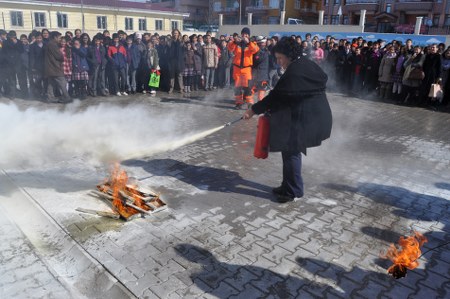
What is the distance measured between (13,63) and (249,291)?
10.7m

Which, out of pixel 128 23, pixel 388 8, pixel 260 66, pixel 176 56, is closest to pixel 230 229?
pixel 260 66

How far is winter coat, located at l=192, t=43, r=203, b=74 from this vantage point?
13422mm

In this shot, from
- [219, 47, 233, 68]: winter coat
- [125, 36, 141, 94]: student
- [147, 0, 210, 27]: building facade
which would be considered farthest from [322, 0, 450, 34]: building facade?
[125, 36, 141, 94]: student

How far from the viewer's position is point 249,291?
3236 mm

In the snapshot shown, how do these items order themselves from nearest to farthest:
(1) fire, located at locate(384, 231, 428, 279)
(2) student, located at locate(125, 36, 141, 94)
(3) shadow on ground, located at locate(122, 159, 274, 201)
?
1. (1) fire, located at locate(384, 231, 428, 279)
2. (3) shadow on ground, located at locate(122, 159, 274, 201)
3. (2) student, located at locate(125, 36, 141, 94)

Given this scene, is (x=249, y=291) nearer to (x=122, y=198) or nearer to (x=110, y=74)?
(x=122, y=198)

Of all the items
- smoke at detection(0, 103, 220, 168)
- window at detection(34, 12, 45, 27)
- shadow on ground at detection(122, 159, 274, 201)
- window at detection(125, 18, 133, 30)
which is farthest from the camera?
window at detection(125, 18, 133, 30)

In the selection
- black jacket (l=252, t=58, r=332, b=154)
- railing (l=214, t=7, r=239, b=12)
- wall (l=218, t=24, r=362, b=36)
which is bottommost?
black jacket (l=252, t=58, r=332, b=154)

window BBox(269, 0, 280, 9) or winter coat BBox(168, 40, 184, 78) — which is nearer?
winter coat BBox(168, 40, 184, 78)

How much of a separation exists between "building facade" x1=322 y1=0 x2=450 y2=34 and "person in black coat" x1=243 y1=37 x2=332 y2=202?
39.1 m

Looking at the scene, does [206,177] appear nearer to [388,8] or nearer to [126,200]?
[126,200]

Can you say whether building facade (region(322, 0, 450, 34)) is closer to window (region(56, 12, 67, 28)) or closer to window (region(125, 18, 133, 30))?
window (region(125, 18, 133, 30))

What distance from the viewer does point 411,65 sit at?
11.9 m

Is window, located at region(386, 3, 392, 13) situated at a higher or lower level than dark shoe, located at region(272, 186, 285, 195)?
higher
